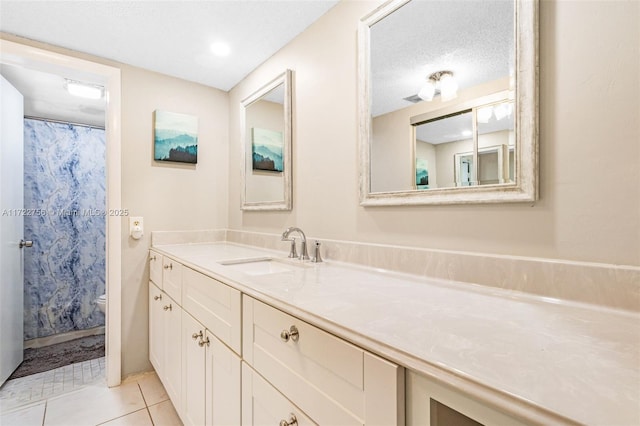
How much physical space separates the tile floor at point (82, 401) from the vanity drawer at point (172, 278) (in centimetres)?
70

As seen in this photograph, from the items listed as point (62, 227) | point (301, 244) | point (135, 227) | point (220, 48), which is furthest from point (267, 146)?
point (62, 227)

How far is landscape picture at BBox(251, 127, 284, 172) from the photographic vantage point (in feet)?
6.34

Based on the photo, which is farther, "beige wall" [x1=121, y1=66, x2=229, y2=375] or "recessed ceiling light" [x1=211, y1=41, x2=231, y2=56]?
"beige wall" [x1=121, y1=66, x2=229, y2=375]

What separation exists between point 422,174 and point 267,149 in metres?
1.18

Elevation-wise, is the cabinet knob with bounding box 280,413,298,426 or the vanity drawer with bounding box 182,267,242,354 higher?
the vanity drawer with bounding box 182,267,242,354

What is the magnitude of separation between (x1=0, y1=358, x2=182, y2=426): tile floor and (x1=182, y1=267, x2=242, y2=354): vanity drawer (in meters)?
0.80

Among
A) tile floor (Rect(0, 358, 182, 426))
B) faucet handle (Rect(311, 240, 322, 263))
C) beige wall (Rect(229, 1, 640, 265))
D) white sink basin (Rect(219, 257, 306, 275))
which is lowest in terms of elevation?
tile floor (Rect(0, 358, 182, 426))

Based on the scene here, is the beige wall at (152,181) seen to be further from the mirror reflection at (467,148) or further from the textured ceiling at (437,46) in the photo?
the mirror reflection at (467,148)

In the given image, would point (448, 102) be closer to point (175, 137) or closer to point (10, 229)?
point (175, 137)

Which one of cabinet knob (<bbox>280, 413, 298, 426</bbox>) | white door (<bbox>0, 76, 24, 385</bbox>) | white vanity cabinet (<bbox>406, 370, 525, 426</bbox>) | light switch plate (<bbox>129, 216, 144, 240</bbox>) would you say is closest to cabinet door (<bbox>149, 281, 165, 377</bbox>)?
light switch plate (<bbox>129, 216, 144, 240</bbox>)

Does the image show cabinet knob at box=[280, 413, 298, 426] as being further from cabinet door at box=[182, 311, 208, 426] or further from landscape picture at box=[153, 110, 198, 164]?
landscape picture at box=[153, 110, 198, 164]

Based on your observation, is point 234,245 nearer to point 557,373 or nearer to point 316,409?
point 316,409

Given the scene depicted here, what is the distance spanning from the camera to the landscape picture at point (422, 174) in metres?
1.16

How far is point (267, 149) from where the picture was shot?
2.04m
